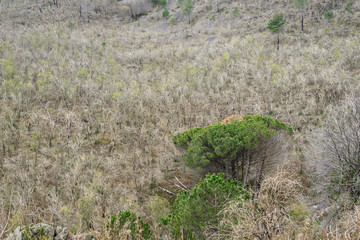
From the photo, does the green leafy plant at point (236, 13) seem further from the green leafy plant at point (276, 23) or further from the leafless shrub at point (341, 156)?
the leafless shrub at point (341, 156)

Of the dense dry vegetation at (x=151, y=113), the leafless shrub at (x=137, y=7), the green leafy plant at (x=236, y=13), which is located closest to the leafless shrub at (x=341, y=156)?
the dense dry vegetation at (x=151, y=113)

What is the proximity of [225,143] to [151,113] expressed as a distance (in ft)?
20.3

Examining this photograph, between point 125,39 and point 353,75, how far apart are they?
2263 cm

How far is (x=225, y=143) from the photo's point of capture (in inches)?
222

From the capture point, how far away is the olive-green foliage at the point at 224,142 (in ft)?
18.7

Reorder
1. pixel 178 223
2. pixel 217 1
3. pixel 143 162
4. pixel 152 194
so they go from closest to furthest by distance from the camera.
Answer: pixel 178 223 → pixel 152 194 → pixel 143 162 → pixel 217 1

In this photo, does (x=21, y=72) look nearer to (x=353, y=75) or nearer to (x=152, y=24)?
(x=353, y=75)

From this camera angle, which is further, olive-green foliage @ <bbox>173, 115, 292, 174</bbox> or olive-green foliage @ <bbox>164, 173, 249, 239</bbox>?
olive-green foliage @ <bbox>173, 115, 292, 174</bbox>

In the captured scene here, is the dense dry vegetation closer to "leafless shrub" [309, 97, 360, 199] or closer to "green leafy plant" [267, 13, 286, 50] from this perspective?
"leafless shrub" [309, 97, 360, 199]

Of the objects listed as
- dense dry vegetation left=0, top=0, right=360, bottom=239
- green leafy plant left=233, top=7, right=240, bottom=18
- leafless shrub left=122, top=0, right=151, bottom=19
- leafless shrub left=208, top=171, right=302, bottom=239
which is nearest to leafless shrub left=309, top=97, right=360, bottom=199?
dense dry vegetation left=0, top=0, right=360, bottom=239

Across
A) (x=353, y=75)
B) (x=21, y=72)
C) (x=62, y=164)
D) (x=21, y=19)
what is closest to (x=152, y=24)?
(x=21, y=19)

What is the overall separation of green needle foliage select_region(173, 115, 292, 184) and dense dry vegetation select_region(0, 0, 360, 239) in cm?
96

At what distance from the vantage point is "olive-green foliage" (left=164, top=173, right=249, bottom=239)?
13.7 feet

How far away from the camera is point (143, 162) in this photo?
8398 millimetres
